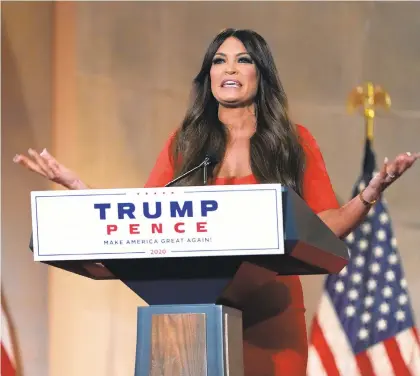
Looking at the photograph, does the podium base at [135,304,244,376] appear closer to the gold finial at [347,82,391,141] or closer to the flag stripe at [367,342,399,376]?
the flag stripe at [367,342,399,376]

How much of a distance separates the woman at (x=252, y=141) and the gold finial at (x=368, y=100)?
5.26ft

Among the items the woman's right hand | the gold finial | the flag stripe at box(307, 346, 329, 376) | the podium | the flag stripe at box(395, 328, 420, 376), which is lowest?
the flag stripe at box(307, 346, 329, 376)

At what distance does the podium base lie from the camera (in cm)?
155

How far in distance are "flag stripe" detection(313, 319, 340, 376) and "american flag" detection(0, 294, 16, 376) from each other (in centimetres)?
146

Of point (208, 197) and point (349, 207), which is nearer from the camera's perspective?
point (208, 197)

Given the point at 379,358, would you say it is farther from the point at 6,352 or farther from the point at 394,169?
the point at 394,169

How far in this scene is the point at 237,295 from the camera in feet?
5.64

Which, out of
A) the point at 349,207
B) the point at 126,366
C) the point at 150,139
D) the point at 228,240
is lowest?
the point at 126,366

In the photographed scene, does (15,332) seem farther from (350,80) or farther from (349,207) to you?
(349,207)

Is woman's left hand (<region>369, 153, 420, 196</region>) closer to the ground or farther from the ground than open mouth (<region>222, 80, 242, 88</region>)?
closer to the ground

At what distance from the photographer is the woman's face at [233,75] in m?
2.47

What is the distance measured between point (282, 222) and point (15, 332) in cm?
279

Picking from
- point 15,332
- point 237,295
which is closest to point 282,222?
point 237,295

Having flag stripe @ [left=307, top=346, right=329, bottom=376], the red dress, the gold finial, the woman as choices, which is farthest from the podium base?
the gold finial
